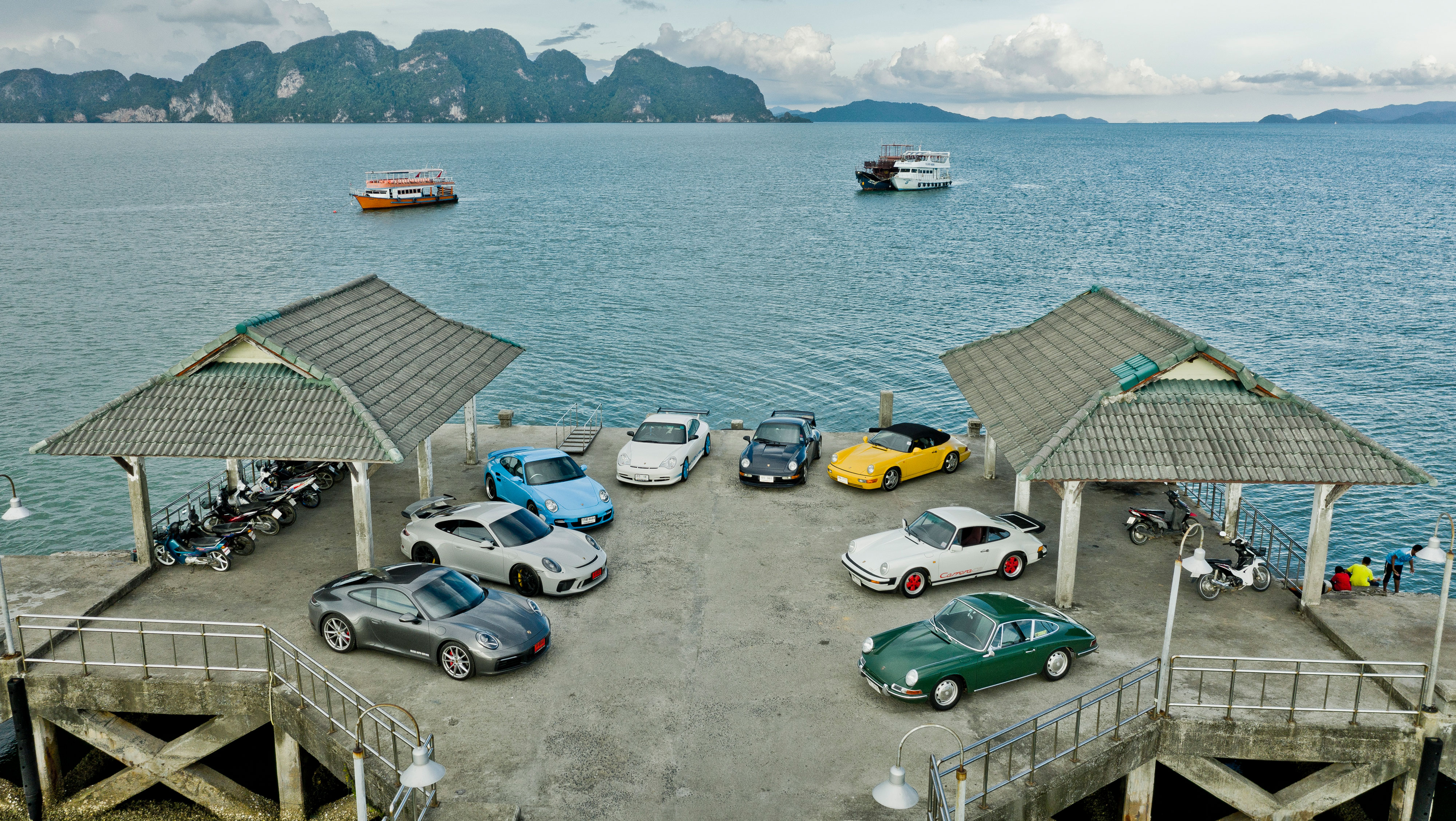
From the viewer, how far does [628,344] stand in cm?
5259

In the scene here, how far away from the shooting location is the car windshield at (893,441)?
24.4m

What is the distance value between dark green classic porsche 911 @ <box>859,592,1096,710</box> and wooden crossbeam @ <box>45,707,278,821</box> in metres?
9.95

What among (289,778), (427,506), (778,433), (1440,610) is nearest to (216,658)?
(289,778)

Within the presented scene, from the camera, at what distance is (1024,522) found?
20281mm

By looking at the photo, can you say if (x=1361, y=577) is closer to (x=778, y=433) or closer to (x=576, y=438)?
(x=778, y=433)

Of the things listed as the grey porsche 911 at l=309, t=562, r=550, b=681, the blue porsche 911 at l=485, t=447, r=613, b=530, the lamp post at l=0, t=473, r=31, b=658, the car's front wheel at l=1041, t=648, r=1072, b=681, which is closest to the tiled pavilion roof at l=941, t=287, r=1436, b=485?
the car's front wheel at l=1041, t=648, r=1072, b=681

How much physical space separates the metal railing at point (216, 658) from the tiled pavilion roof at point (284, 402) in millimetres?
3102

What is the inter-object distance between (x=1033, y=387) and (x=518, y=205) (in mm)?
102480

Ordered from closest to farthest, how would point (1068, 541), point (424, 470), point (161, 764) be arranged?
1. point (161, 764)
2. point (1068, 541)
3. point (424, 470)

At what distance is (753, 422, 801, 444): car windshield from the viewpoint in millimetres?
25250

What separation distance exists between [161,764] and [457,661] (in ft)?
16.8

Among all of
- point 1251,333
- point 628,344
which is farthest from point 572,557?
point 1251,333

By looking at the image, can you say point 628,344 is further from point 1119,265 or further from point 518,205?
point 518,205

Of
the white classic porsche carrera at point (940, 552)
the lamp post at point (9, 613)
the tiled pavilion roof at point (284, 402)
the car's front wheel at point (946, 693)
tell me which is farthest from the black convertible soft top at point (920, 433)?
the lamp post at point (9, 613)
